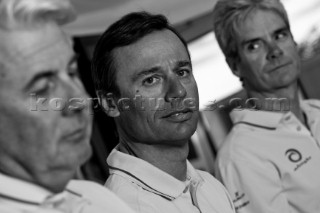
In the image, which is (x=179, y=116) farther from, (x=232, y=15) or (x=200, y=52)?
(x=200, y=52)

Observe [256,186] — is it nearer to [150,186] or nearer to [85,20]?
[150,186]

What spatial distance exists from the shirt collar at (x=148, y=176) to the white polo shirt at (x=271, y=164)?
39 cm

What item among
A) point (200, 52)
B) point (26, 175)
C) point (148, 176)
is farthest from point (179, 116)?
point (200, 52)

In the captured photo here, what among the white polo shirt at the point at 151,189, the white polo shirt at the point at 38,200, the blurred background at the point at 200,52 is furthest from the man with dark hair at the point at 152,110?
the blurred background at the point at 200,52

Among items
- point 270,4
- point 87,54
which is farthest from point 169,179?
point 87,54

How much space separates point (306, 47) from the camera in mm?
4410

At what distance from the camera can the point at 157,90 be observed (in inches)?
52.9

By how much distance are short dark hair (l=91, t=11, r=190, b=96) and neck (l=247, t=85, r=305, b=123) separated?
1.97ft

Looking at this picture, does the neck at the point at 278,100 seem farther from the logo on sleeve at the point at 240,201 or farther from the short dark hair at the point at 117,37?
the short dark hair at the point at 117,37

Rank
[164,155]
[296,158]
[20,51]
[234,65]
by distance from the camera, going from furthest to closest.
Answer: [234,65] → [296,158] → [164,155] → [20,51]

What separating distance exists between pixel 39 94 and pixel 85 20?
2.13 m

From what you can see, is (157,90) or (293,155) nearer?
(157,90)

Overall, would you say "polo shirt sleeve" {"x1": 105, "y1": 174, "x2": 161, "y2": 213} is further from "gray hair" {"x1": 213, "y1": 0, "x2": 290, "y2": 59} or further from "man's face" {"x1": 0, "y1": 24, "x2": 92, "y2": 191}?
"gray hair" {"x1": 213, "y1": 0, "x2": 290, "y2": 59}

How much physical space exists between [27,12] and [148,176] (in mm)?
656
